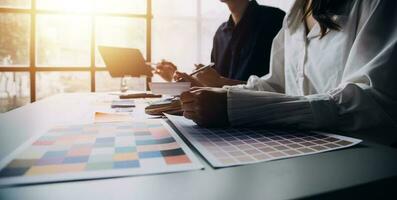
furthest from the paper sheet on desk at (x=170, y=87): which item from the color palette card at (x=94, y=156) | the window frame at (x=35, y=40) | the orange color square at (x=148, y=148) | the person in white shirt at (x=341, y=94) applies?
the window frame at (x=35, y=40)

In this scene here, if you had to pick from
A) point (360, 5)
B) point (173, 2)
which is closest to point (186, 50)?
point (173, 2)

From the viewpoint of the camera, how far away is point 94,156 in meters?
0.46

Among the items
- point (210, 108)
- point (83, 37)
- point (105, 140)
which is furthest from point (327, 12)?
Answer: point (83, 37)

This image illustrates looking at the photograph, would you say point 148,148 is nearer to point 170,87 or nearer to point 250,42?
point 170,87

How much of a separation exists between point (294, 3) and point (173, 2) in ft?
12.7

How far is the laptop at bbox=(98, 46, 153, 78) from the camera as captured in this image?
2.30m

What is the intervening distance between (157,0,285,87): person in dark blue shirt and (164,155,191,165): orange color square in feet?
5.25

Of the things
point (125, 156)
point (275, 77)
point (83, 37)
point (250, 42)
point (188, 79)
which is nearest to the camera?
point (125, 156)

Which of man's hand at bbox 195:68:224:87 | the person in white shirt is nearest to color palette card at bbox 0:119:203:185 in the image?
the person in white shirt

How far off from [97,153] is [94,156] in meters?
0.02

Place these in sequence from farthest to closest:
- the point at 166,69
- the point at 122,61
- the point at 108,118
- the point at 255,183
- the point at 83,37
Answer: the point at 83,37, the point at 122,61, the point at 166,69, the point at 108,118, the point at 255,183

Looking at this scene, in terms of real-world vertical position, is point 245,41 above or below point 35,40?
below

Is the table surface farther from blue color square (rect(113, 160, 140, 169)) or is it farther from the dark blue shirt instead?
the dark blue shirt

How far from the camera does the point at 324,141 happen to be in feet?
1.84
